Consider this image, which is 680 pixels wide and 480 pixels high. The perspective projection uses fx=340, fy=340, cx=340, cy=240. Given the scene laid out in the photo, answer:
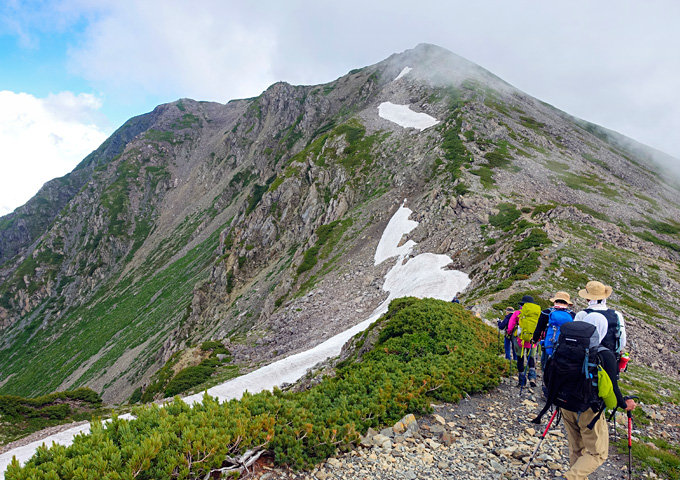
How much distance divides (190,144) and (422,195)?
18858 centimetres

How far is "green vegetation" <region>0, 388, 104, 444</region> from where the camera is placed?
2252 cm

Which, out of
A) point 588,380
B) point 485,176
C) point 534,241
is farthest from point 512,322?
point 485,176

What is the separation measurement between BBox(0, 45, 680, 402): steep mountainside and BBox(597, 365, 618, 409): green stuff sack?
46.0ft

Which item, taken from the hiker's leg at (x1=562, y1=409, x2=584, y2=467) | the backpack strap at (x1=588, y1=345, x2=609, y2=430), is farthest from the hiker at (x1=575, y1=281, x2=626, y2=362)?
the hiker's leg at (x1=562, y1=409, x2=584, y2=467)

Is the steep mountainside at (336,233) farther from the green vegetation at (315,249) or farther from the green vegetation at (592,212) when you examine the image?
the green vegetation at (592,212)

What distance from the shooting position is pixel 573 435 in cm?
661

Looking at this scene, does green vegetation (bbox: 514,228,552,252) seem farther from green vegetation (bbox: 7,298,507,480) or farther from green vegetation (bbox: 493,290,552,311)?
green vegetation (bbox: 7,298,507,480)

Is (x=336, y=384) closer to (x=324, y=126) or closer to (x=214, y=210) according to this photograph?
(x=324, y=126)

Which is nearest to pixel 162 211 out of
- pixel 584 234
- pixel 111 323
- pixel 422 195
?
pixel 111 323

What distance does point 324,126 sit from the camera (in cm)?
11362

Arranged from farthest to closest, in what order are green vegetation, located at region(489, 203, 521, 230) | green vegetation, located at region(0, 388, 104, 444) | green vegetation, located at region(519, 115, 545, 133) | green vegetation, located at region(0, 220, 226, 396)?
green vegetation, located at region(0, 220, 226, 396) < green vegetation, located at region(519, 115, 545, 133) < green vegetation, located at region(489, 203, 521, 230) < green vegetation, located at region(0, 388, 104, 444)

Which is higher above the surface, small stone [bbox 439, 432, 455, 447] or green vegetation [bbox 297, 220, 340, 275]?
green vegetation [bbox 297, 220, 340, 275]

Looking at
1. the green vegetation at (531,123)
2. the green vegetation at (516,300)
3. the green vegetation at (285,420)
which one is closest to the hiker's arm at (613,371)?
the green vegetation at (285,420)

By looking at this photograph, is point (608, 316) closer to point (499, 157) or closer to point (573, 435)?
point (573, 435)
